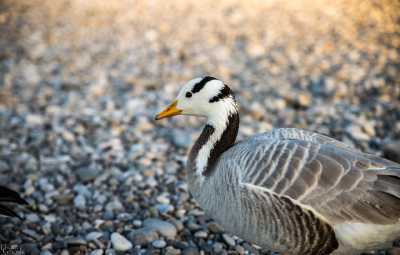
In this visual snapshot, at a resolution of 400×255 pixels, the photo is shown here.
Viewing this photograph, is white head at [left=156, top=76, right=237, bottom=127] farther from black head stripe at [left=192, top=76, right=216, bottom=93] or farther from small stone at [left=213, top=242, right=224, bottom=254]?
small stone at [left=213, top=242, right=224, bottom=254]

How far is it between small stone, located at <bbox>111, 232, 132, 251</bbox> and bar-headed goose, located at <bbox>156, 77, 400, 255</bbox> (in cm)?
102

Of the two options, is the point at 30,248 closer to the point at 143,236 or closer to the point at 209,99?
the point at 143,236

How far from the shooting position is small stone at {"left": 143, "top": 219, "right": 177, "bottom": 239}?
4.16m

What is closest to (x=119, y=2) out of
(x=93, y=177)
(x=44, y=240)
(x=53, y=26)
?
(x=53, y=26)

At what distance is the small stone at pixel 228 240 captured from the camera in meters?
4.11

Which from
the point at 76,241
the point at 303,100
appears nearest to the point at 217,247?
the point at 76,241

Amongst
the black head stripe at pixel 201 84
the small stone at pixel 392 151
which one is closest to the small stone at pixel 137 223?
the black head stripe at pixel 201 84

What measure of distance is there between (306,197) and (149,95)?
4.74 meters

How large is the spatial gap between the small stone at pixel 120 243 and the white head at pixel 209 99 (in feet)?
4.80

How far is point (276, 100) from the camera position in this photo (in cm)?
715

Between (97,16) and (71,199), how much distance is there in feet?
24.5

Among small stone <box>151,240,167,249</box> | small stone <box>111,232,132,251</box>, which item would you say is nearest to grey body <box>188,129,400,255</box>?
small stone <box>151,240,167,249</box>

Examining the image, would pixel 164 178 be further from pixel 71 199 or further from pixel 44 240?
pixel 44 240

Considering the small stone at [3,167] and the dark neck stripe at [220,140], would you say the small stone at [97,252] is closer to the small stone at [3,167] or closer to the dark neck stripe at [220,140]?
the dark neck stripe at [220,140]
